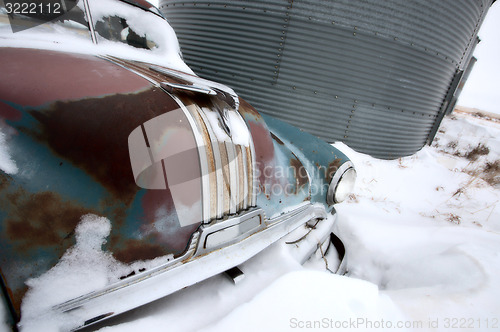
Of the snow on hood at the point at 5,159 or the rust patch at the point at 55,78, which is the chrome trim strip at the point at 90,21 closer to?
the rust patch at the point at 55,78

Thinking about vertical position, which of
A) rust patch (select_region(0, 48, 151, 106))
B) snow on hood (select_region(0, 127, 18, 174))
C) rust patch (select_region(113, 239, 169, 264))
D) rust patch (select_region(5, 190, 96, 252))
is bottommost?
rust patch (select_region(113, 239, 169, 264))

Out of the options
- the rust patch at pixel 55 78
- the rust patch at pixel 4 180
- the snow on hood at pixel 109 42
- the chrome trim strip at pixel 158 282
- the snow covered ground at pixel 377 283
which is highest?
the snow on hood at pixel 109 42

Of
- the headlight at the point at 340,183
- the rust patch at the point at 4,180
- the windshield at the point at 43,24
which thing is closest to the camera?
the rust patch at the point at 4,180

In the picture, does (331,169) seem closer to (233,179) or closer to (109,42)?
(233,179)

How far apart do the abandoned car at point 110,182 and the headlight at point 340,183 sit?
416 millimetres

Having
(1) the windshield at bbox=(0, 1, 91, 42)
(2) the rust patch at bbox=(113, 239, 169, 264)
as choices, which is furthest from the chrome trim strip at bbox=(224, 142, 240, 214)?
(1) the windshield at bbox=(0, 1, 91, 42)

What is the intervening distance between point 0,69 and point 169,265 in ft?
2.74

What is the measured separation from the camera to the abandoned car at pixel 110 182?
2.09 feet

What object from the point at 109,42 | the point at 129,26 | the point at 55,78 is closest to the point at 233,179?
the point at 55,78

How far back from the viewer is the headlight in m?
1.49

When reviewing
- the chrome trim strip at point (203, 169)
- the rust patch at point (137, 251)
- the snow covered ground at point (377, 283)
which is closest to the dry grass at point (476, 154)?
the snow covered ground at point (377, 283)

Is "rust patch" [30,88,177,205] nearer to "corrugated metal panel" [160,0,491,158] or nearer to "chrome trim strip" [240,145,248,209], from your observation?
"chrome trim strip" [240,145,248,209]

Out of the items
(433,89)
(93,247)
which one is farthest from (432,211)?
(93,247)

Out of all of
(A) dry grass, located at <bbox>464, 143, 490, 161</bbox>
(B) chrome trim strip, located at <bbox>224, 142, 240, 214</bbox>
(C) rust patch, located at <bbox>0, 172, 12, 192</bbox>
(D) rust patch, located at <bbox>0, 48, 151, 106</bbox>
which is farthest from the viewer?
(A) dry grass, located at <bbox>464, 143, 490, 161</bbox>
